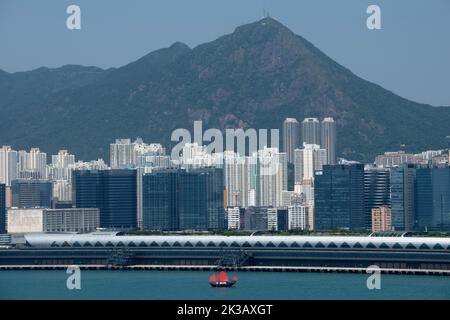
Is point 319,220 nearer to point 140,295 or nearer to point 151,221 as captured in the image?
point 151,221

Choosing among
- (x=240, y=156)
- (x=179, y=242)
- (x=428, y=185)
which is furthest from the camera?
(x=240, y=156)

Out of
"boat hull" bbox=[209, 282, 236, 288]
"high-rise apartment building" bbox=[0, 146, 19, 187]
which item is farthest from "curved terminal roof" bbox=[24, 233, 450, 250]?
"high-rise apartment building" bbox=[0, 146, 19, 187]

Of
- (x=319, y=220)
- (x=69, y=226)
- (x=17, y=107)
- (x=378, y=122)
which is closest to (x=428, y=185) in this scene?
(x=319, y=220)

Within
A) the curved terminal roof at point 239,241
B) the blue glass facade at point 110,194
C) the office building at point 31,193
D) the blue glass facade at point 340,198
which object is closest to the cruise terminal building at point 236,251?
the curved terminal roof at point 239,241

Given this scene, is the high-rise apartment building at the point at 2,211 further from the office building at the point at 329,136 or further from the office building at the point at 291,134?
the office building at the point at 329,136

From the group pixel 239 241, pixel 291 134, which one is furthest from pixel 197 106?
pixel 239 241

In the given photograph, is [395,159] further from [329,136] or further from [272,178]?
[272,178]
